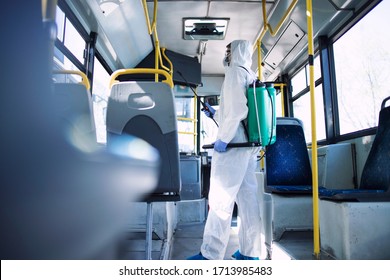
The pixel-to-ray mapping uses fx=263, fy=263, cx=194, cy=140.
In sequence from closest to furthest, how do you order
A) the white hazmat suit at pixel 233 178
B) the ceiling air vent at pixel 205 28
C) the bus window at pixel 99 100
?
the white hazmat suit at pixel 233 178
the bus window at pixel 99 100
the ceiling air vent at pixel 205 28

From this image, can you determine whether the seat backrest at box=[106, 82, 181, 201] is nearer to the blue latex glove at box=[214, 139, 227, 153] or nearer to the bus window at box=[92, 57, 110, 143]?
the blue latex glove at box=[214, 139, 227, 153]

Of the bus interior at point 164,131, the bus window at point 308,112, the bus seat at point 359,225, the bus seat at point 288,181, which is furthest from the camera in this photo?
the bus window at point 308,112

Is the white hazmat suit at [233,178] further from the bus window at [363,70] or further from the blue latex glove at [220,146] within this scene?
the bus window at [363,70]

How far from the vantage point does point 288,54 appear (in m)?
3.61

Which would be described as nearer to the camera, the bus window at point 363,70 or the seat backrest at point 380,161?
the seat backrest at point 380,161

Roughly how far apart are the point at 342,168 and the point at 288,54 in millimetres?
1772

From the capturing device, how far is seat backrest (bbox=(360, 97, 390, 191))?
171 centimetres

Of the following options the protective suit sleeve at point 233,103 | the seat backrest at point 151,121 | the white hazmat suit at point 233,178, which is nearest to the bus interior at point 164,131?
the seat backrest at point 151,121

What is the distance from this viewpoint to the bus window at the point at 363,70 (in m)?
2.43

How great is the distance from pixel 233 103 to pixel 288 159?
2.98ft

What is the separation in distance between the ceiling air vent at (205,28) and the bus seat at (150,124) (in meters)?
2.62

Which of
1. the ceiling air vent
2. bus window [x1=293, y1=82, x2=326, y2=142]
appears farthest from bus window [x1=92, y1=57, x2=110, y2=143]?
bus window [x1=293, y1=82, x2=326, y2=142]

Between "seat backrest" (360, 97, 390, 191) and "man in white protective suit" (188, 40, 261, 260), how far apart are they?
795 millimetres

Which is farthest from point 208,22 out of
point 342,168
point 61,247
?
point 61,247
